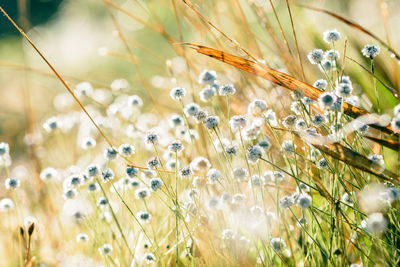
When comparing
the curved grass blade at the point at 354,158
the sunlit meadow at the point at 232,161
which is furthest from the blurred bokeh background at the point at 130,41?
the curved grass blade at the point at 354,158

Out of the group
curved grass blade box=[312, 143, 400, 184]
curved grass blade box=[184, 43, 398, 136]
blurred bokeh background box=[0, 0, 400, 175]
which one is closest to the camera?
curved grass blade box=[312, 143, 400, 184]

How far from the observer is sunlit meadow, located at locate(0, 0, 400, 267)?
0.64 metres

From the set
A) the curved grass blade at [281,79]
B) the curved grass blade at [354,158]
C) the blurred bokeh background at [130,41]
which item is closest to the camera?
the curved grass blade at [354,158]

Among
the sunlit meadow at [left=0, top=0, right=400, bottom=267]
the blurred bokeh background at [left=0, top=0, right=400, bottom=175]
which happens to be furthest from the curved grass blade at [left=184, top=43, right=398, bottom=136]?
the blurred bokeh background at [left=0, top=0, right=400, bottom=175]

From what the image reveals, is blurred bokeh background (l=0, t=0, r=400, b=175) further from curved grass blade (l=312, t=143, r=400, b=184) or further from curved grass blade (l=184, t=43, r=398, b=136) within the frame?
curved grass blade (l=312, t=143, r=400, b=184)

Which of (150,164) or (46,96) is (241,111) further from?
(46,96)

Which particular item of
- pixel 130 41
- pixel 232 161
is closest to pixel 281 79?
pixel 232 161

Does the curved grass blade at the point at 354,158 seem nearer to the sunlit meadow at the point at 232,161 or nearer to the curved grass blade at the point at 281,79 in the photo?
the sunlit meadow at the point at 232,161

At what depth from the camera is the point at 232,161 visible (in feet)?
2.40

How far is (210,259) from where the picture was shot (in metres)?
0.73

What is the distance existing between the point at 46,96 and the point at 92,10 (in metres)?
2.76

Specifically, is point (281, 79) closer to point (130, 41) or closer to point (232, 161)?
point (232, 161)

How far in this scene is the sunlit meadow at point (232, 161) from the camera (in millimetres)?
643

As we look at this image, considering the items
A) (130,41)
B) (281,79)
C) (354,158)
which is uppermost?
(130,41)
